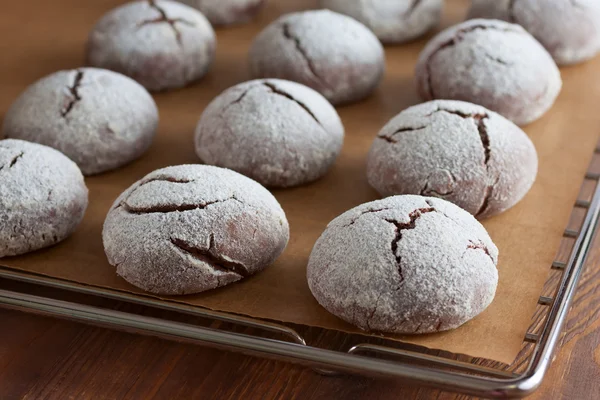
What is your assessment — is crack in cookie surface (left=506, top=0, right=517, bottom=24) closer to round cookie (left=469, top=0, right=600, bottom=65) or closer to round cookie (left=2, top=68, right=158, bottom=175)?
round cookie (left=469, top=0, right=600, bottom=65)

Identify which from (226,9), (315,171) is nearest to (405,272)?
(315,171)

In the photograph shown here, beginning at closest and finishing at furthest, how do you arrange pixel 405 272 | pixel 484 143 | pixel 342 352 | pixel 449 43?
pixel 342 352 → pixel 405 272 → pixel 484 143 → pixel 449 43

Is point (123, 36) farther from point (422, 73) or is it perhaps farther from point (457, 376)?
point (457, 376)

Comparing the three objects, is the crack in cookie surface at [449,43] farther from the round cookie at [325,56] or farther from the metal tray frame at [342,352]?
the metal tray frame at [342,352]

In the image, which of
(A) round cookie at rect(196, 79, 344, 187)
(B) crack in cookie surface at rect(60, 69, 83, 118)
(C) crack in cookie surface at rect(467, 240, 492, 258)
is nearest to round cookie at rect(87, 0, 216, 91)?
(B) crack in cookie surface at rect(60, 69, 83, 118)

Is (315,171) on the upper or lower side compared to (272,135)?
lower

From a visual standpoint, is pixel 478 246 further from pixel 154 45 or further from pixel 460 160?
pixel 154 45

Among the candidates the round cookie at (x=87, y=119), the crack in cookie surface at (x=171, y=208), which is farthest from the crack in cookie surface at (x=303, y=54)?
the crack in cookie surface at (x=171, y=208)
